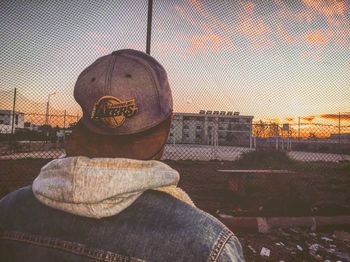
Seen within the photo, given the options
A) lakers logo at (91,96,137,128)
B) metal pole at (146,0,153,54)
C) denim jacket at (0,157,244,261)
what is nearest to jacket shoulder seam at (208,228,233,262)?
denim jacket at (0,157,244,261)

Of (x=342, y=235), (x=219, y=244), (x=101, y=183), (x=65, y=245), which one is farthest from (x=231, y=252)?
(x=342, y=235)

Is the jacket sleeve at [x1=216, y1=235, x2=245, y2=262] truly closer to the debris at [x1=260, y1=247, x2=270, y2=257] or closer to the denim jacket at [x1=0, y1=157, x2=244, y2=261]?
the denim jacket at [x1=0, y1=157, x2=244, y2=261]

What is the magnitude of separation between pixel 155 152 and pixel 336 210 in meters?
5.66

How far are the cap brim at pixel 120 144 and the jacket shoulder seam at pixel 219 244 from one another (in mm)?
355

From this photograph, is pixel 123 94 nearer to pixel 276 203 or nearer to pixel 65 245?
pixel 65 245

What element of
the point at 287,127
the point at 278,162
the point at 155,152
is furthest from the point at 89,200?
the point at 287,127

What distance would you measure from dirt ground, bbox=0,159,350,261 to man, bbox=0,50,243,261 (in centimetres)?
319

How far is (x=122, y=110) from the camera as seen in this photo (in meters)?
1.04

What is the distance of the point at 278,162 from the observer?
1304cm

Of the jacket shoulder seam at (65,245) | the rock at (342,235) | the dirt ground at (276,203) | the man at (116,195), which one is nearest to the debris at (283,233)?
the dirt ground at (276,203)

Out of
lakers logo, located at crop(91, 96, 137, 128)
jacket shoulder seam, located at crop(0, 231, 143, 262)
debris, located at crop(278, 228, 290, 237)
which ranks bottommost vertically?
debris, located at crop(278, 228, 290, 237)

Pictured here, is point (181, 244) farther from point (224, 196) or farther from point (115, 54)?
point (224, 196)

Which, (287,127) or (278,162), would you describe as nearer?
(278,162)

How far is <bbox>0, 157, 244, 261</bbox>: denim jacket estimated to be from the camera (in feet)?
2.89
